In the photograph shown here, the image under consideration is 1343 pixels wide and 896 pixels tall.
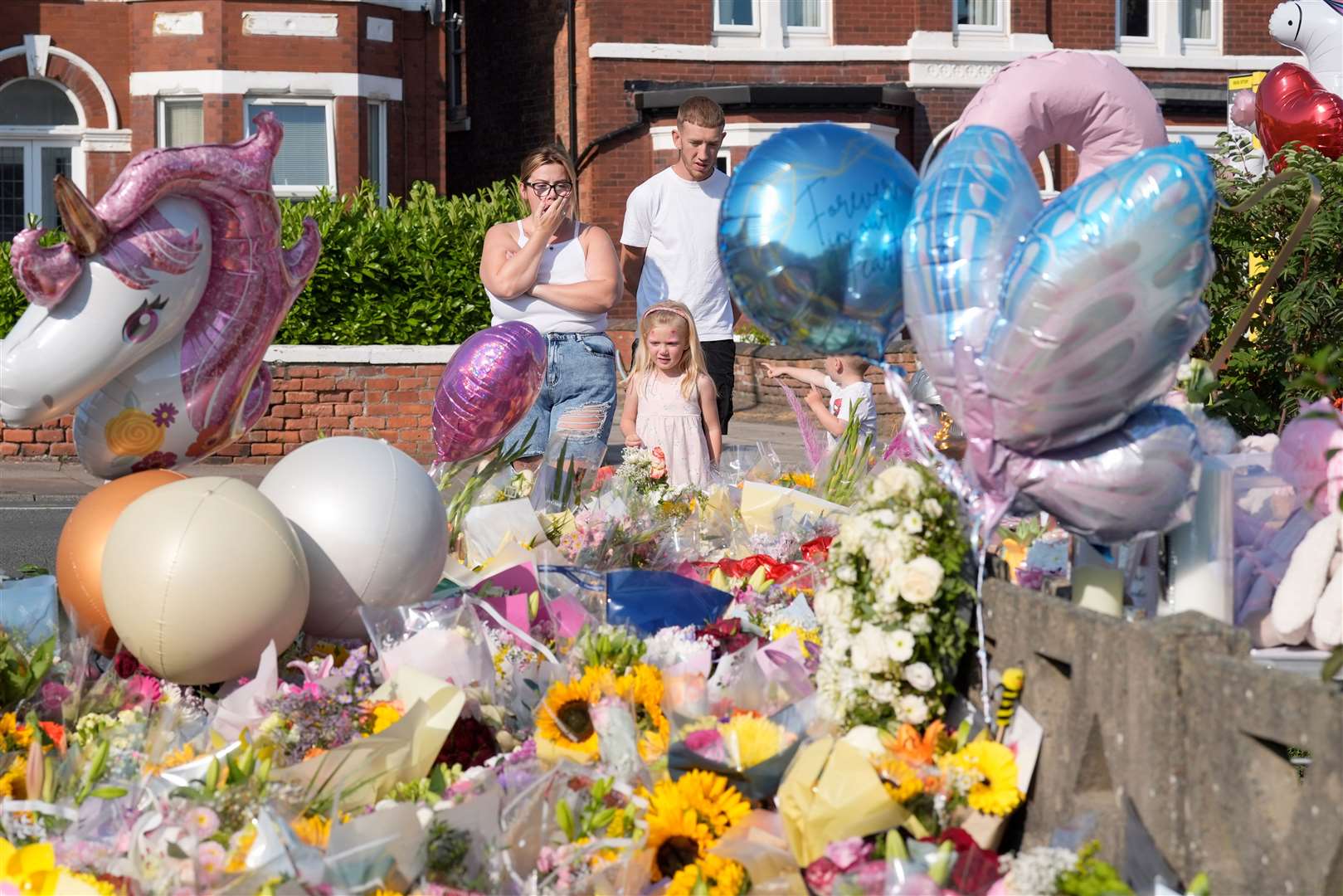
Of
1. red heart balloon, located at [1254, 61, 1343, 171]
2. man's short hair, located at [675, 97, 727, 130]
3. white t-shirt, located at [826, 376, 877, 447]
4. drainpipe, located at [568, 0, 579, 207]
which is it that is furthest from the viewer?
drainpipe, located at [568, 0, 579, 207]

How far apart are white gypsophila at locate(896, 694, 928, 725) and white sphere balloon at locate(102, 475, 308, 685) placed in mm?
1359

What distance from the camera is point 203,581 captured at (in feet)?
11.1

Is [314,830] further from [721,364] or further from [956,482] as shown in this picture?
[721,364]

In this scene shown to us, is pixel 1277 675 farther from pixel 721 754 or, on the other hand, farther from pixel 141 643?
pixel 141 643

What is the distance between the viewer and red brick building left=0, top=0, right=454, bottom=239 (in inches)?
719

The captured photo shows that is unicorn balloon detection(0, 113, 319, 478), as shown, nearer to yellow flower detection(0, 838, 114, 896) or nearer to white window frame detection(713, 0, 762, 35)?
yellow flower detection(0, 838, 114, 896)

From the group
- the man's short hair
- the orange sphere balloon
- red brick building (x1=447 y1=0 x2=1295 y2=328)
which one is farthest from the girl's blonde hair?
red brick building (x1=447 y1=0 x2=1295 y2=328)

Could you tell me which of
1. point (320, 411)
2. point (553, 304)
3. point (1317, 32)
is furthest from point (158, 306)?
point (320, 411)

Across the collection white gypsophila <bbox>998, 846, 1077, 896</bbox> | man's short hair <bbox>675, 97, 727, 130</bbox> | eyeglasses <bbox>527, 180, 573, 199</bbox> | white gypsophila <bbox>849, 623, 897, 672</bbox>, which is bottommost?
white gypsophila <bbox>998, 846, 1077, 896</bbox>

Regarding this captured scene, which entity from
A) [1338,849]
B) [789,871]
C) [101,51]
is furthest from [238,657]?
[101,51]

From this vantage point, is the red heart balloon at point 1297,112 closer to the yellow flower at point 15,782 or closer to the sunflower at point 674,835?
the sunflower at point 674,835

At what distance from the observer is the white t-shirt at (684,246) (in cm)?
680

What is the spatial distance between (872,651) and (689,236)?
160 inches

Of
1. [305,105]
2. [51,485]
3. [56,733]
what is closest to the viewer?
[56,733]
